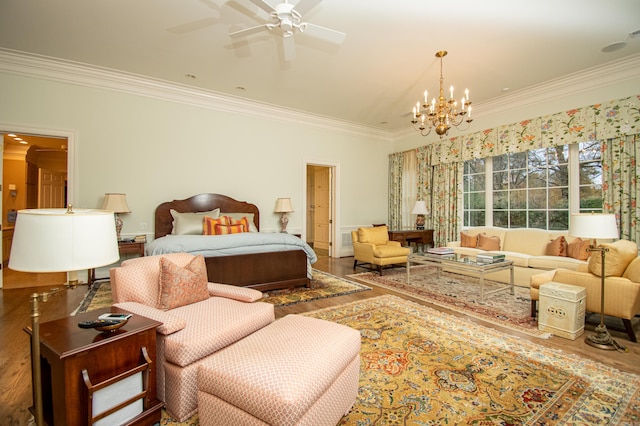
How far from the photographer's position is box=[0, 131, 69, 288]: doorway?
6.47 metres

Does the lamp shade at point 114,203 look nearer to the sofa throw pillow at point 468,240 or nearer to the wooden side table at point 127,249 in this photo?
the wooden side table at point 127,249

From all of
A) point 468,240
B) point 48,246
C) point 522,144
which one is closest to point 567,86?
point 522,144

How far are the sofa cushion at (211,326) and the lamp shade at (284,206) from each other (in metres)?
3.50

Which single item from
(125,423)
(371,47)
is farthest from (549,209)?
(125,423)

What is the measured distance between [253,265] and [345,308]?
4.51 feet

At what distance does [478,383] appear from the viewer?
196 centimetres

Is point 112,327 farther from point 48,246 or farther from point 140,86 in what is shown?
point 140,86

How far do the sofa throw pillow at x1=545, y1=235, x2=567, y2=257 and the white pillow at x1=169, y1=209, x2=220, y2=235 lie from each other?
5151 millimetres

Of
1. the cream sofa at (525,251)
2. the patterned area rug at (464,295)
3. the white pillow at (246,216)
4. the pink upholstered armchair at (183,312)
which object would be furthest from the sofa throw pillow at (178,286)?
the cream sofa at (525,251)

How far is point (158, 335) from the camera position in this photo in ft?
5.48

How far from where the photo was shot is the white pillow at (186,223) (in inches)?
181

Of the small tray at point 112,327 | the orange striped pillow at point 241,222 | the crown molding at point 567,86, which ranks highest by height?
the crown molding at point 567,86

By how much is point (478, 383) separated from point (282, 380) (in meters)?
A: 1.40

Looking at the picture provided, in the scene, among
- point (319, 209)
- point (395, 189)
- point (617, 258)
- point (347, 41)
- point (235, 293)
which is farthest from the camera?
point (319, 209)
